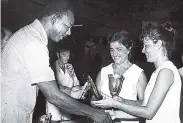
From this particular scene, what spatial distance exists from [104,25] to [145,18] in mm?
1139

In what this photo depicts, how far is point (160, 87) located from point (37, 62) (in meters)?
0.85

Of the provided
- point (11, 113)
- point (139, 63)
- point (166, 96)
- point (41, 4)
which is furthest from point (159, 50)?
point (139, 63)

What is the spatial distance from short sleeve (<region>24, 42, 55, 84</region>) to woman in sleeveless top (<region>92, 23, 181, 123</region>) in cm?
44

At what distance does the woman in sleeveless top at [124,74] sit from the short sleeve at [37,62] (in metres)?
0.86

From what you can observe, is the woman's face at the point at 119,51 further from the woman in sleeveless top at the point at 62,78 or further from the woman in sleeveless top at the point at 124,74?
the woman in sleeveless top at the point at 62,78

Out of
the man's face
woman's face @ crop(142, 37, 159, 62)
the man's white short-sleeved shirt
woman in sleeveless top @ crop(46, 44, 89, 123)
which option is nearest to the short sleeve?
the man's white short-sleeved shirt

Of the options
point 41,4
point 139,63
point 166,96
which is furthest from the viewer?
point 139,63

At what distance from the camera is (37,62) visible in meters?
1.85

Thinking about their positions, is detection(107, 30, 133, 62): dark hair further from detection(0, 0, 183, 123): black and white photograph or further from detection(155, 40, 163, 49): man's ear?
detection(155, 40, 163, 49): man's ear

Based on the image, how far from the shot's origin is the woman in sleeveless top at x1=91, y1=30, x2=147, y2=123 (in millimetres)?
2638

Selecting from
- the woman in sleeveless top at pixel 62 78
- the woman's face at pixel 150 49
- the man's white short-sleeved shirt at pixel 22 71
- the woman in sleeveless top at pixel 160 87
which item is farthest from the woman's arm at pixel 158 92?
the woman in sleeveless top at pixel 62 78

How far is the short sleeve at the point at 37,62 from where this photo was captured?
6.04 ft

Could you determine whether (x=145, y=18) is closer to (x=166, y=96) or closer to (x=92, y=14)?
(x=92, y=14)

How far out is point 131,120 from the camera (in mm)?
2529
